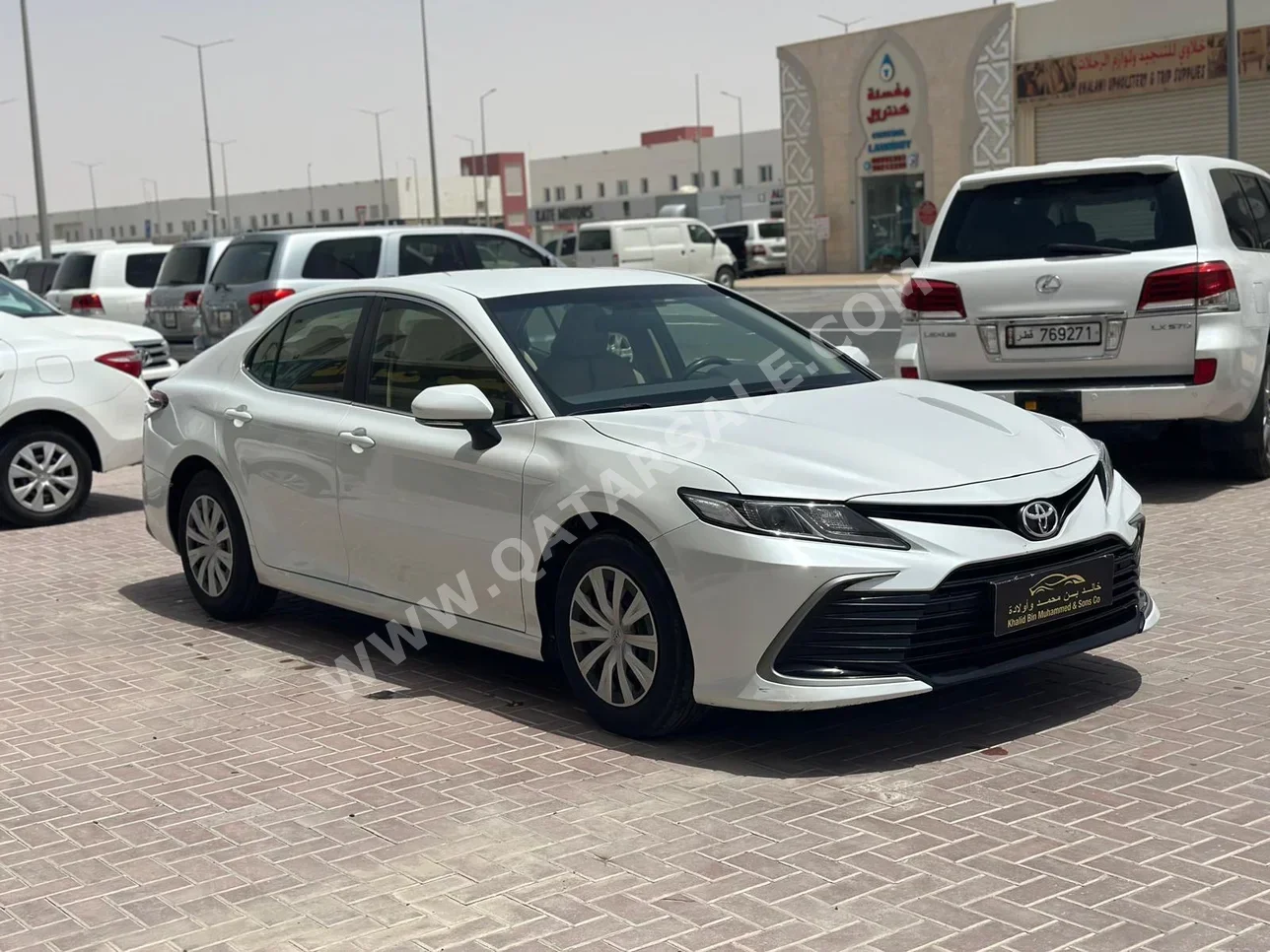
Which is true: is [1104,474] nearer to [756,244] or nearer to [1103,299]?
[1103,299]

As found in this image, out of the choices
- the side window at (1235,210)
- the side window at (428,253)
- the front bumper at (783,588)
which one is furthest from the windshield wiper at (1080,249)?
the side window at (428,253)

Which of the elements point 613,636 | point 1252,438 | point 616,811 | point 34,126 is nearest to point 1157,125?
point 34,126

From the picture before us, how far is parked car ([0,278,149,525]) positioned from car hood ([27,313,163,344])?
4 centimetres

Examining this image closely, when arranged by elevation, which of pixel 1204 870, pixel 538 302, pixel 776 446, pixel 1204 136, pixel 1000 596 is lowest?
pixel 1204 870

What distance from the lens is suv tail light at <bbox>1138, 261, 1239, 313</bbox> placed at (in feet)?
29.2

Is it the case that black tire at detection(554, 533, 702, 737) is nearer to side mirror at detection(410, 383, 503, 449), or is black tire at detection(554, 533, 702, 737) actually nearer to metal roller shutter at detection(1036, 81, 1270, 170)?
side mirror at detection(410, 383, 503, 449)


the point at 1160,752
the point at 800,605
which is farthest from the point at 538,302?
the point at 1160,752

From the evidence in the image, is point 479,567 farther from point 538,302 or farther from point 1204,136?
point 1204,136

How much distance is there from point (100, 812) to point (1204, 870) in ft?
10.6

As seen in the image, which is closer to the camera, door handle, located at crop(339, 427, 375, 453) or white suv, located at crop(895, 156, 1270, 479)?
door handle, located at crop(339, 427, 375, 453)

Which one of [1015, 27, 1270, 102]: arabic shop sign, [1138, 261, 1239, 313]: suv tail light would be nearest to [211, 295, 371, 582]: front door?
[1138, 261, 1239, 313]: suv tail light

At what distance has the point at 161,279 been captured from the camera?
68.2 feet

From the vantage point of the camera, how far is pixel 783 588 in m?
4.79

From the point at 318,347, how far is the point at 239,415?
21.2 inches
